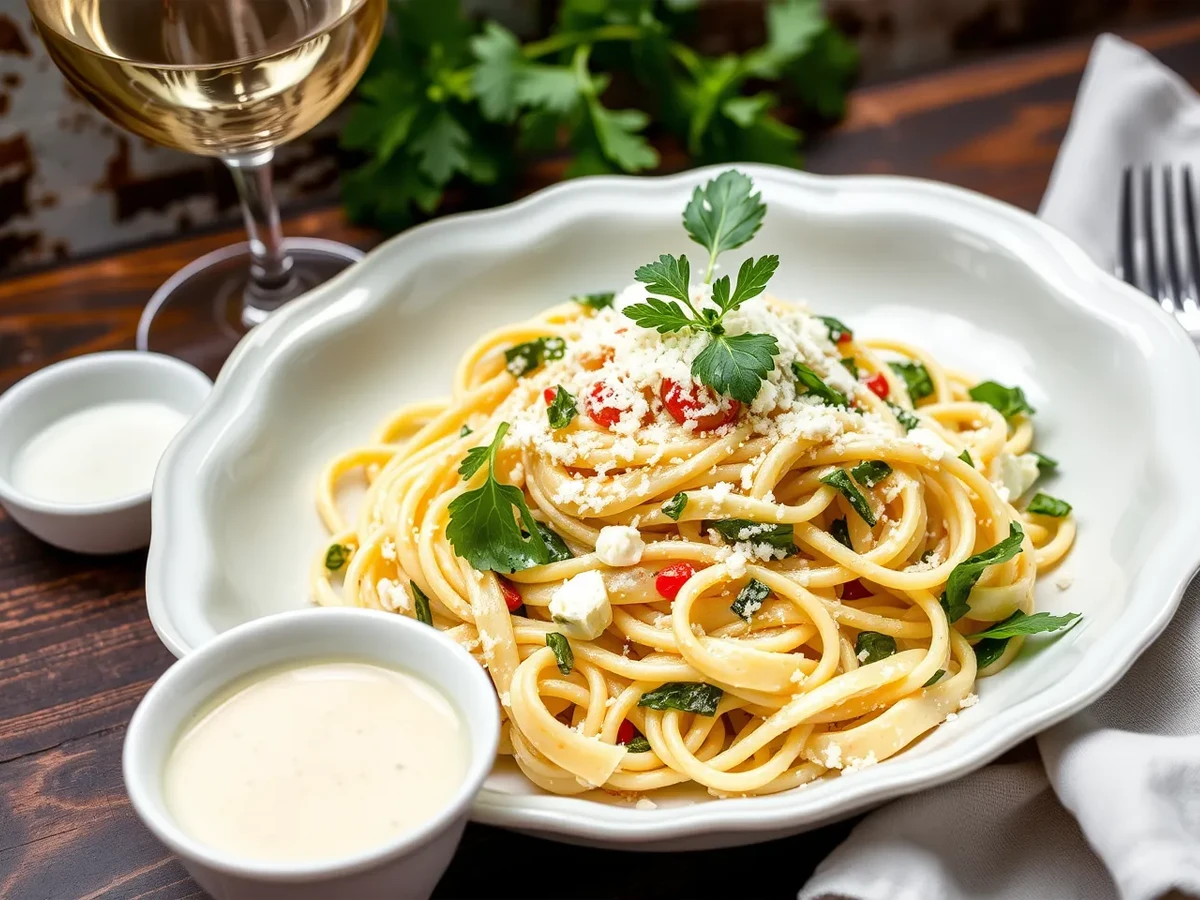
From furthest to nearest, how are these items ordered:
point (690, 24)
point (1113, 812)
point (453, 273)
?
point (690, 24)
point (453, 273)
point (1113, 812)

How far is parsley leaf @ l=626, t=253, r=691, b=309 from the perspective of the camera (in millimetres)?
2965

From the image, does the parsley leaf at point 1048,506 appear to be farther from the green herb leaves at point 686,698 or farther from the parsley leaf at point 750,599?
the green herb leaves at point 686,698

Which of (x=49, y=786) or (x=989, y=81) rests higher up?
(x=989, y=81)

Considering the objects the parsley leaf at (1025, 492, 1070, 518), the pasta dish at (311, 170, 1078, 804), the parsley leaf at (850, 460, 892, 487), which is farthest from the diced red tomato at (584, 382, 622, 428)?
the parsley leaf at (1025, 492, 1070, 518)

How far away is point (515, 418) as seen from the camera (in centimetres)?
319

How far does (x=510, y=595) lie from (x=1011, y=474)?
133cm

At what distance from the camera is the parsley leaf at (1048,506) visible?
324 cm

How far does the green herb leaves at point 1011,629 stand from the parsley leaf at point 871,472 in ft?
1.40

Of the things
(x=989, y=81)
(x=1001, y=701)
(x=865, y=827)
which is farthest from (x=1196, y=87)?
(x=865, y=827)

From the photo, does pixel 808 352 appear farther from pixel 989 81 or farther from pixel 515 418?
pixel 989 81

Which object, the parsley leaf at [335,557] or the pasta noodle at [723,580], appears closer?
the pasta noodle at [723,580]

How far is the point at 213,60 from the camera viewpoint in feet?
11.6


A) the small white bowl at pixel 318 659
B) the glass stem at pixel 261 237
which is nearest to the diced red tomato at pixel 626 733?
the small white bowl at pixel 318 659

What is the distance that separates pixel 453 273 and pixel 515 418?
0.77 metres
